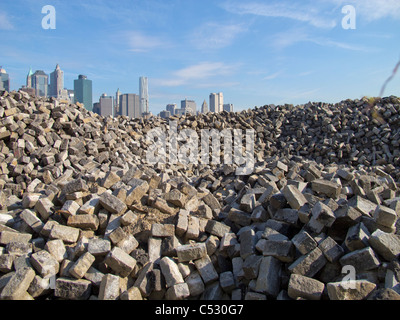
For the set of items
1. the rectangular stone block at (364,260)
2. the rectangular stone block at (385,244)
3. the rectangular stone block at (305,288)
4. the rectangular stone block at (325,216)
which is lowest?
the rectangular stone block at (305,288)

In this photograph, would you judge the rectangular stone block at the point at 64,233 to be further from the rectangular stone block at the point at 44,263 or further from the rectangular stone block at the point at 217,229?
the rectangular stone block at the point at 217,229

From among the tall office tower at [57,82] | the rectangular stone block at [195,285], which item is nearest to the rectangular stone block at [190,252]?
the rectangular stone block at [195,285]

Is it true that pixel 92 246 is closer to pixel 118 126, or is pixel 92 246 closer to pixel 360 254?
pixel 360 254

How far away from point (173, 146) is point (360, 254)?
9.93 meters

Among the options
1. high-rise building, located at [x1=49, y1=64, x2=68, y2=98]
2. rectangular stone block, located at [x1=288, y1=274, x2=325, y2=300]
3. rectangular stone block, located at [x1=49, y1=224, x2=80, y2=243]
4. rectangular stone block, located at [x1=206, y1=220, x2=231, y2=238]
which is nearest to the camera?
rectangular stone block, located at [x1=288, y1=274, x2=325, y2=300]

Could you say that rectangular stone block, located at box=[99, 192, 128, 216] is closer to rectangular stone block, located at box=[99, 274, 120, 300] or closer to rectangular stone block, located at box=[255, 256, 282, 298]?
rectangular stone block, located at box=[99, 274, 120, 300]

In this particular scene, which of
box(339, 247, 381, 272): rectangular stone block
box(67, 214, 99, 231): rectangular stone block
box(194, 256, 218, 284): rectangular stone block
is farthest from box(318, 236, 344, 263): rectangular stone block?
box(67, 214, 99, 231): rectangular stone block

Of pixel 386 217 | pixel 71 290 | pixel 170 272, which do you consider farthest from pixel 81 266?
pixel 386 217

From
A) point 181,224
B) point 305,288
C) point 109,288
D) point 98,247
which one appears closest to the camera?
point 305,288

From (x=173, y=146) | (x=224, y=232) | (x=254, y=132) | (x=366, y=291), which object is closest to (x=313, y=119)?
(x=254, y=132)

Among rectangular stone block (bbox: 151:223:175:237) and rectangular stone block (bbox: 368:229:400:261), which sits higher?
rectangular stone block (bbox: 368:229:400:261)

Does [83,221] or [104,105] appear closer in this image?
[83,221]

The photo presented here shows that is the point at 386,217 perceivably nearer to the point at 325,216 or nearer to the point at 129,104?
the point at 325,216

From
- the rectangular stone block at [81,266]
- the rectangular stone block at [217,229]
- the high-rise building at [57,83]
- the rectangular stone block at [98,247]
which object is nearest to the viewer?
the rectangular stone block at [81,266]
